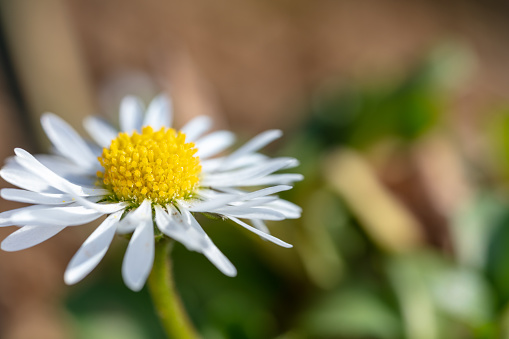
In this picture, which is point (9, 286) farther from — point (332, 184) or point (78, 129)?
point (332, 184)

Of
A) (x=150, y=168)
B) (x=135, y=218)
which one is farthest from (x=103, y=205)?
(x=150, y=168)

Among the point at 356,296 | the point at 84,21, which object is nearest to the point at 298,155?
the point at 356,296

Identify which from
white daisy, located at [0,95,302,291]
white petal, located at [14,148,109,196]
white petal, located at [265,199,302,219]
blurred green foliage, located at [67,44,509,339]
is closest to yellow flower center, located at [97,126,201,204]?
white daisy, located at [0,95,302,291]

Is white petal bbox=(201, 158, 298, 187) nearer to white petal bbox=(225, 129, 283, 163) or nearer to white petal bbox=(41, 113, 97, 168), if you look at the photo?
white petal bbox=(225, 129, 283, 163)

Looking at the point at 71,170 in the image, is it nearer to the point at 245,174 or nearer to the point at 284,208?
the point at 245,174

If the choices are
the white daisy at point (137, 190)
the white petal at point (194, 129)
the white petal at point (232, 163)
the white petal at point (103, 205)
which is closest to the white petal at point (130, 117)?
the white daisy at point (137, 190)
